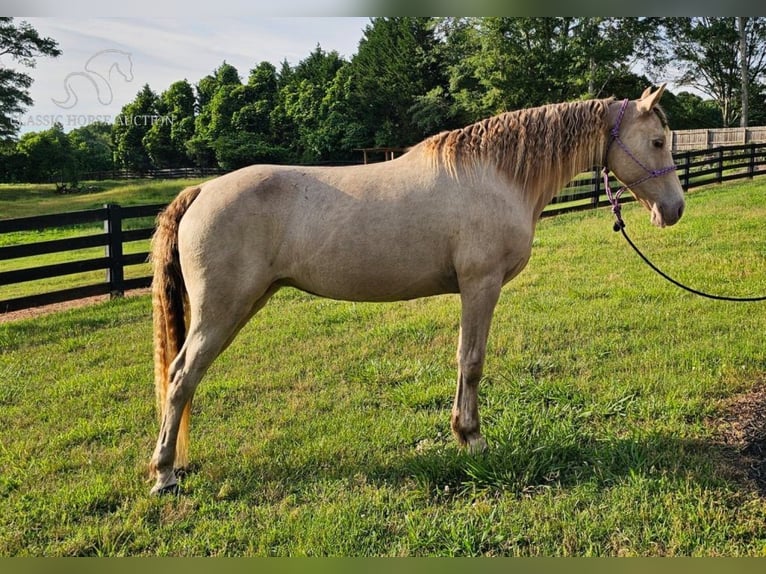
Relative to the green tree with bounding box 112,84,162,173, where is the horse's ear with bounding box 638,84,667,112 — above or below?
below

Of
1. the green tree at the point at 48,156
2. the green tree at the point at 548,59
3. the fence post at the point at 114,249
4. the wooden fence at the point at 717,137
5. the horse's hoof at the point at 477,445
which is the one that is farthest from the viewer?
the green tree at the point at 548,59

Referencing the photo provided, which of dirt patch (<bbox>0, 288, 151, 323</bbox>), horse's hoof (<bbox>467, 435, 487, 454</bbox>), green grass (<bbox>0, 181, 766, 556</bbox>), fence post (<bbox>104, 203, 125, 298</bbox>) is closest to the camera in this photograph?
green grass (<bbox>0, 181, 766, 556</bbox>)

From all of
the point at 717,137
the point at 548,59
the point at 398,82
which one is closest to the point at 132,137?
the point at 398,82

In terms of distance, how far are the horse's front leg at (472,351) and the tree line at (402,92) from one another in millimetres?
21854

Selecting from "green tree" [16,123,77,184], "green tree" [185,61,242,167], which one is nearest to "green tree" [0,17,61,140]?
"green tree" [16,123,77,184]

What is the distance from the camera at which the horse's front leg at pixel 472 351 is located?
10.2ft

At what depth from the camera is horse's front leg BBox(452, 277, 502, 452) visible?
10.2ft

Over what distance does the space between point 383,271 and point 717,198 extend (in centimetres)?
1329

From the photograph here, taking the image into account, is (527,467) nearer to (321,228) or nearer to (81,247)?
(321,228)

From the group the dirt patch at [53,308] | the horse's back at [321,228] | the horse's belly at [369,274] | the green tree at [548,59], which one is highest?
the green tree at [548,59]

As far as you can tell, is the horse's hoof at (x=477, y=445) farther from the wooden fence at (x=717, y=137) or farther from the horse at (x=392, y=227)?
the wooden fence at (x=717, y=137)

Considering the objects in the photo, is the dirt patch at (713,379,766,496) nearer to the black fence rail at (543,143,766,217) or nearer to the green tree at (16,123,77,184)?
the black fence rail at (543,143,766,217)

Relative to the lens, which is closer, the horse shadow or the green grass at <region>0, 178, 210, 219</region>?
the horse shadow

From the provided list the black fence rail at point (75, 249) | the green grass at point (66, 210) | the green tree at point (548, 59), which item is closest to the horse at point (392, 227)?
the black fence rail at point (75, 249)
